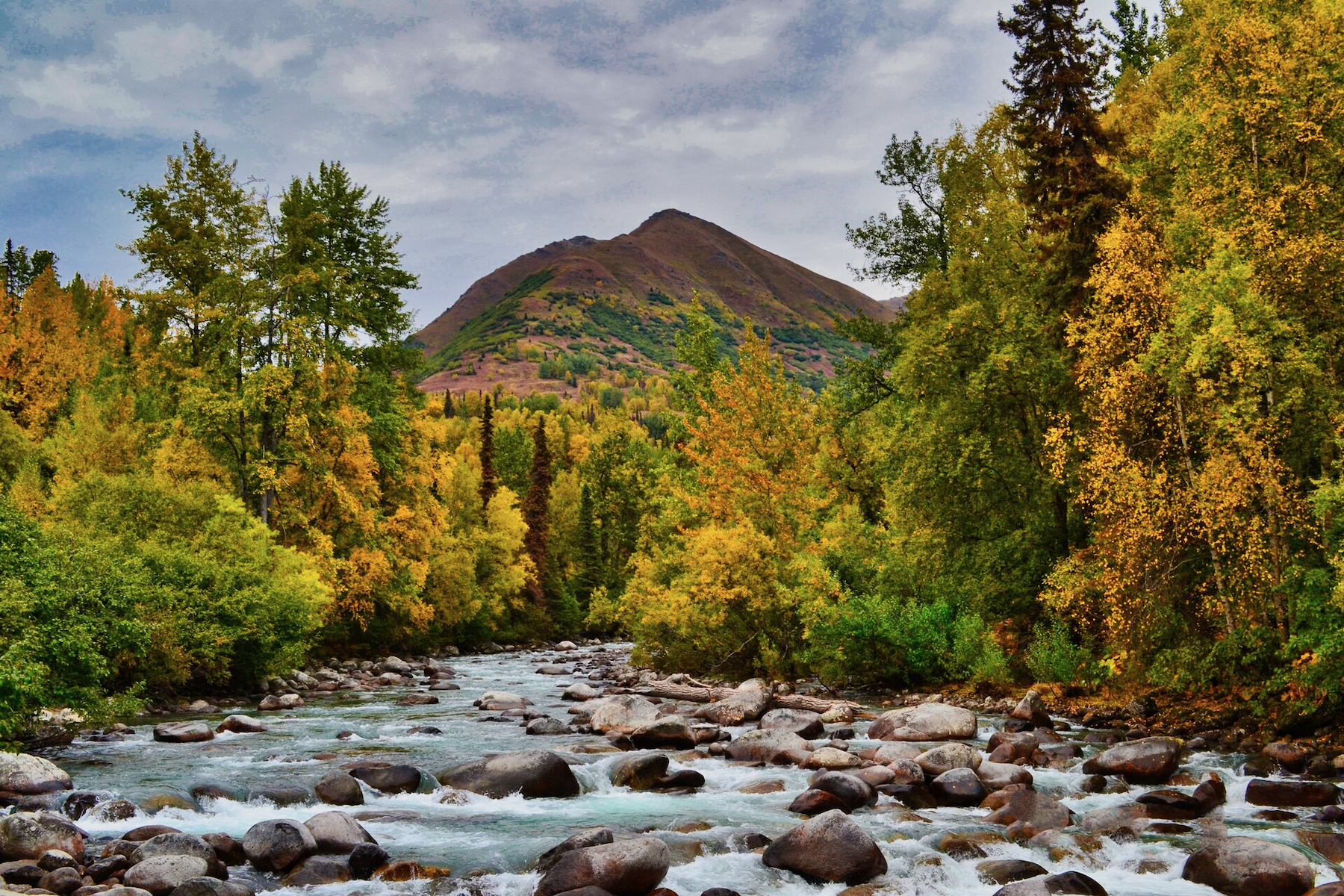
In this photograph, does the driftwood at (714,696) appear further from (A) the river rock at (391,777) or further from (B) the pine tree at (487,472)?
(B) the pine tree at (487,472)

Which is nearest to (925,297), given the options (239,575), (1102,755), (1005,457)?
(1005,457)

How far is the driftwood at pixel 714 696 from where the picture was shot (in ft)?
75.4

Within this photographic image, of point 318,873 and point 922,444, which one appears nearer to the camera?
point 318,873

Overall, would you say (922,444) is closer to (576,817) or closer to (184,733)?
(576,817)

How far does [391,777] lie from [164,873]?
5.15m

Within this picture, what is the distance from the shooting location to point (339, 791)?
13.9 m

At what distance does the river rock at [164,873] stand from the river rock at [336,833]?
1457 millimetres

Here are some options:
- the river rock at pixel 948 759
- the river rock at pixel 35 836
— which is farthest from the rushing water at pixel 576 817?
the river rock at pixel 948 759

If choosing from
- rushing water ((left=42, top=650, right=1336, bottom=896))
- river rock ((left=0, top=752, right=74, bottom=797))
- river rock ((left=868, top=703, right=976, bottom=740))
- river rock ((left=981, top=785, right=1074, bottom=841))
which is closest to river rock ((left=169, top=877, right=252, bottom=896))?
rushing water ((left=42, top=650, right=1336, bottom=896))

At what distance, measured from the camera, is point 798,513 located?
30484mm

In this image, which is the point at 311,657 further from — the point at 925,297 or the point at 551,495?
the point at 551,495

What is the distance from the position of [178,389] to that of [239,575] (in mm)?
9973

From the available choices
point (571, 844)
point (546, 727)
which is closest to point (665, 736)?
point (546, 727)

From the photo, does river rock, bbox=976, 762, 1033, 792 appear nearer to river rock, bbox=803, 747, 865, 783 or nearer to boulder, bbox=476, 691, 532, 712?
river rock, bbox=803, 747, 865, 783
